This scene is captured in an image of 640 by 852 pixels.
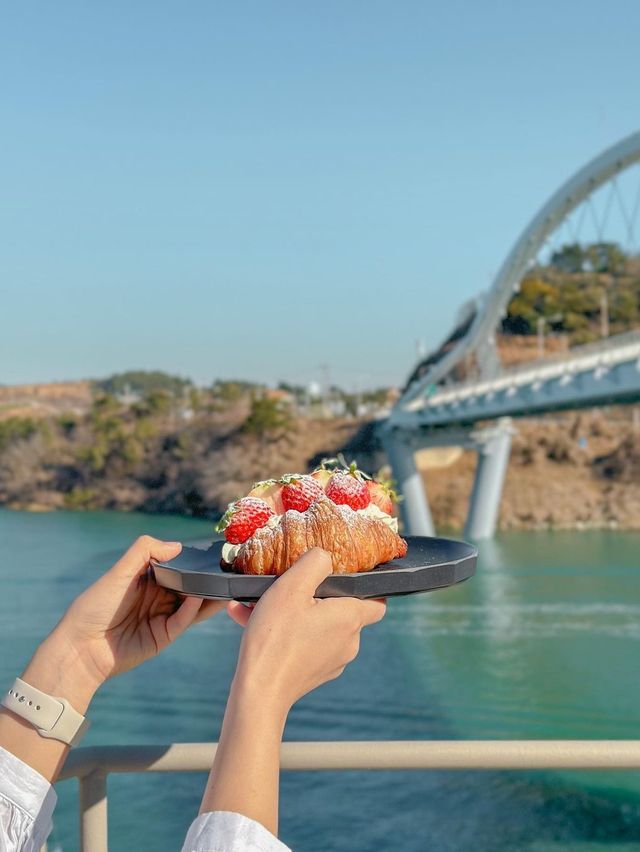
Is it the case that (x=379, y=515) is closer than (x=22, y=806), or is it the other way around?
(x=22, y=806)

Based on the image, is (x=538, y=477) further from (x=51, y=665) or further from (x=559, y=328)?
(x=51, y=665)

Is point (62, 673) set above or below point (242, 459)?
below

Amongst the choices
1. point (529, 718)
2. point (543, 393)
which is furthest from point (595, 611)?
point (529, 718)

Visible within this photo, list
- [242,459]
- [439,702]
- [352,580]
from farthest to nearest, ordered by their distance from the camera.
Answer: [242,459]
[439,702]
[352,580]

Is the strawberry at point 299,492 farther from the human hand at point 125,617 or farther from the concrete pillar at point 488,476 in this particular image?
the concrete pillar at point 488,476

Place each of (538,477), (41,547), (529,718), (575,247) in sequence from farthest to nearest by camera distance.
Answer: (575,247), (538,477), (41,547), (529,718)

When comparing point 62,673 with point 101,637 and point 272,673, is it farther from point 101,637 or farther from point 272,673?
point 272,673

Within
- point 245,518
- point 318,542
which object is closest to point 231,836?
point 318,542
